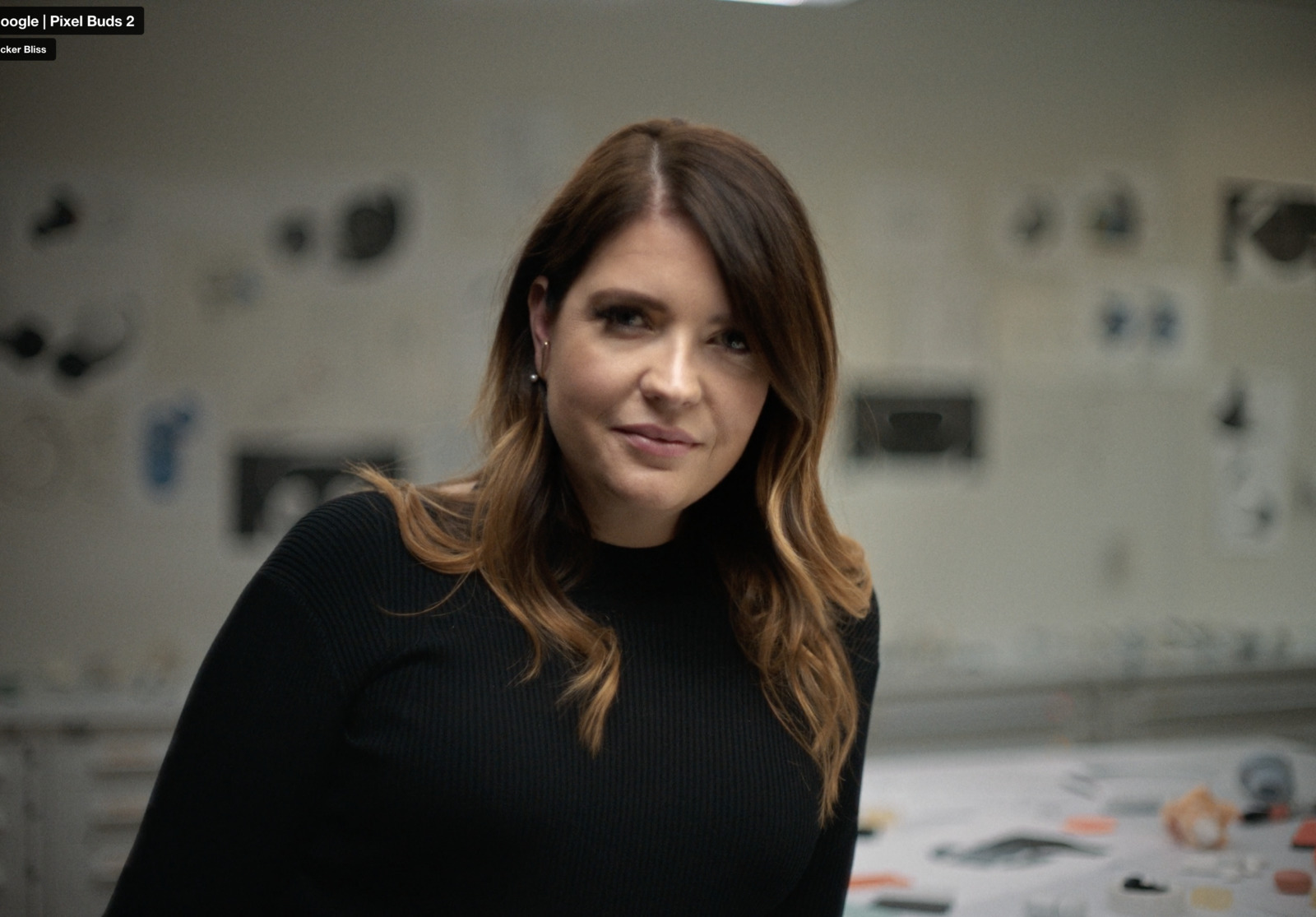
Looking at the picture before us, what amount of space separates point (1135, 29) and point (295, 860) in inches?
151

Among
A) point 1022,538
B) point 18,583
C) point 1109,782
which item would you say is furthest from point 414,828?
point 1022,538

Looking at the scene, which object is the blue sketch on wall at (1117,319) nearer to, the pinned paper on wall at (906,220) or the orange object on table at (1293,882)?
the pinned paper on wall at (906,220)

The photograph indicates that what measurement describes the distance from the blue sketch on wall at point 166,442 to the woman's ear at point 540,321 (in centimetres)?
220

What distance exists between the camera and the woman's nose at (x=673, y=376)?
106 cm

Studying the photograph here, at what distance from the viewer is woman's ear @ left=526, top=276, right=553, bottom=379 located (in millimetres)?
1186

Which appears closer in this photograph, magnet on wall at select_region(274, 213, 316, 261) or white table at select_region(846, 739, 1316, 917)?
white table at select_region(846, 739, 1316, 917)

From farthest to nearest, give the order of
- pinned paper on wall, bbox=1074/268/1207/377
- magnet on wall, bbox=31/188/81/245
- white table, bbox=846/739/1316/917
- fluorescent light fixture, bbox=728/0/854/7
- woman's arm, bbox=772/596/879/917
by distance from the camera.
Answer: pinned paper on wall, bbox=1074/268/1207/377
fluorescent light fixture, bbox=728/0/854/7
magnet on wall, bbox=31/188/81/245
white table, bbox=846/739/1316/917
woman's arm, bbox=772/596/879/917

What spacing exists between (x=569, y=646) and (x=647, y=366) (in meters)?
0.29

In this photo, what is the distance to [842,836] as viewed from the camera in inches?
51.8

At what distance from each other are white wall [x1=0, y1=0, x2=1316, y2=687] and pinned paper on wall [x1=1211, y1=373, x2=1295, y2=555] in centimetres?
5

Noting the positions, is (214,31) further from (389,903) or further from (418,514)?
(389,903)

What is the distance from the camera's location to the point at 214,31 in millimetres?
3045

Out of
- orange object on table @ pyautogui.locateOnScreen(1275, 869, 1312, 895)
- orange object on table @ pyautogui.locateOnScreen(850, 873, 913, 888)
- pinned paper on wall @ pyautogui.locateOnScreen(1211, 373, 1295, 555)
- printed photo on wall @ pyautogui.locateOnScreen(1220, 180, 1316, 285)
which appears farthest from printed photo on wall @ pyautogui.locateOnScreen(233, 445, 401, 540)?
printed photo on wall @ pyautogui.locateOnScreen(1220, 180, 1316, 285)

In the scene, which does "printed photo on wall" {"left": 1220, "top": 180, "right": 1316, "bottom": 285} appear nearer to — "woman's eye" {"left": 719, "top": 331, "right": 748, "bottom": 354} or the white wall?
the white wall
